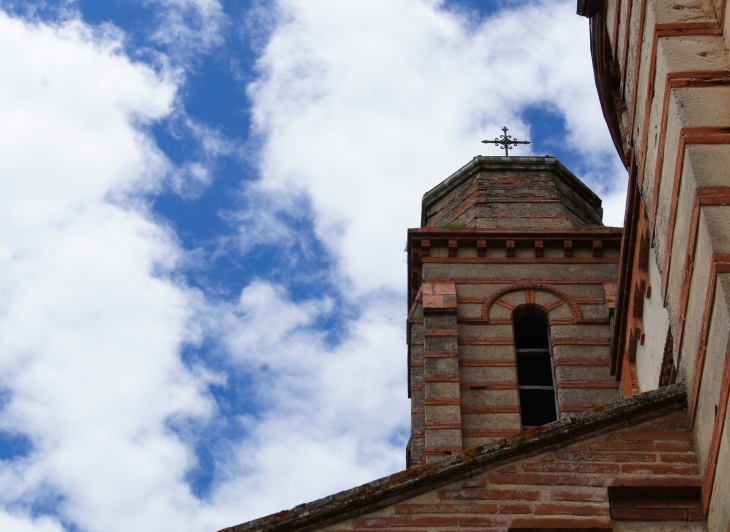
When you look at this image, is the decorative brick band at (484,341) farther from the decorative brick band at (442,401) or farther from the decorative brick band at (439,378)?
the decorative brick band at (442,401)

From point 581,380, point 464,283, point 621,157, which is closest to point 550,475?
point 621,157

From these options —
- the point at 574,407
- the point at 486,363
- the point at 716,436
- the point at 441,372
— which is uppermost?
the point at 486,363

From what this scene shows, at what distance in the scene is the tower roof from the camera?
20.1m

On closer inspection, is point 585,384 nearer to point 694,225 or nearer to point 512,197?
point 512,197

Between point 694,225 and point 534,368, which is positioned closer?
point 694,225

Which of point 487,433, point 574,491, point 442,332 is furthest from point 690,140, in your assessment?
point 442,332

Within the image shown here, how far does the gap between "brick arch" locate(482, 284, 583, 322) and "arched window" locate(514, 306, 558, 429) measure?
352mm

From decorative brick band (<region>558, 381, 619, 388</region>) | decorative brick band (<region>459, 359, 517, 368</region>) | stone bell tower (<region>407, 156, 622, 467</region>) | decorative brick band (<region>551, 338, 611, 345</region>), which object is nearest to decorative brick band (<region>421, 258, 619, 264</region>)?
stone bell tower (<region>407, 156, 622, 467</region>)

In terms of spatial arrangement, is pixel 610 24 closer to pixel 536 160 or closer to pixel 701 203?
pixel 701 203

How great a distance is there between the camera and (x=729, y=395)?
629 cm

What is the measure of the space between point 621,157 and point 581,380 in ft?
18.7

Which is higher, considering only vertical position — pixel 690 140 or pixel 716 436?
pixel 690 140

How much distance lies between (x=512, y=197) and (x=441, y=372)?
5499 millimetres

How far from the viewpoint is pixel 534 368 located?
17.6m
